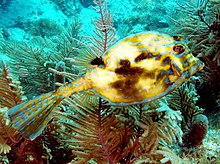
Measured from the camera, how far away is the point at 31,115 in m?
1.50

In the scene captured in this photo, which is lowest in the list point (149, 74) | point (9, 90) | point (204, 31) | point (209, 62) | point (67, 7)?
point (9, 90)

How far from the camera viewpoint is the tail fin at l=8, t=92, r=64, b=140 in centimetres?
148

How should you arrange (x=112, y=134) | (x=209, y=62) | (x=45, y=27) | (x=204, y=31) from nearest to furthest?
(x=112, y=134) → (x=209, y=62) → (x=204, y=31) → (x=45, y=27)

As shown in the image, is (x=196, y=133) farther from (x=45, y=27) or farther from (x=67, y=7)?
(x=67, y=7)

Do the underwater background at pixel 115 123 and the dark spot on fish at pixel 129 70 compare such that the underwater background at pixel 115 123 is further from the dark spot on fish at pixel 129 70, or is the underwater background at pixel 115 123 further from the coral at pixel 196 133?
the dark spot on fish at pixel 129 70

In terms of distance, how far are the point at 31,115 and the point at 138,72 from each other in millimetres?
679

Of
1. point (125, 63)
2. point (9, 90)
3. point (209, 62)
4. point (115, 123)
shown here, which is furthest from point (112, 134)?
point (209, 62)

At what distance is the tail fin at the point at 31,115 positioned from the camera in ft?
4.84

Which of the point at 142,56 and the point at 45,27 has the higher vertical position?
the point at 142,56

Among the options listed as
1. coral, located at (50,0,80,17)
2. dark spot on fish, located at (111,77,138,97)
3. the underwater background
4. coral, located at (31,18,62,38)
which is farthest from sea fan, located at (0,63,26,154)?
coral, located at (50,0,80,17)

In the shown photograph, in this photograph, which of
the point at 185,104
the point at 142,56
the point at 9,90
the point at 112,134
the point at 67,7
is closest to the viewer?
the point at 142,56

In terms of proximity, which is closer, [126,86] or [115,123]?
[126,86]

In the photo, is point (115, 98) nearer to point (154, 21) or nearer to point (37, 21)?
point (154, 21)

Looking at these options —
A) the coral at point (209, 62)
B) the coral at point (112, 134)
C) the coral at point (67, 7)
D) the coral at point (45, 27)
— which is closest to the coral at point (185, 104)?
the coral at point (112, 134)
